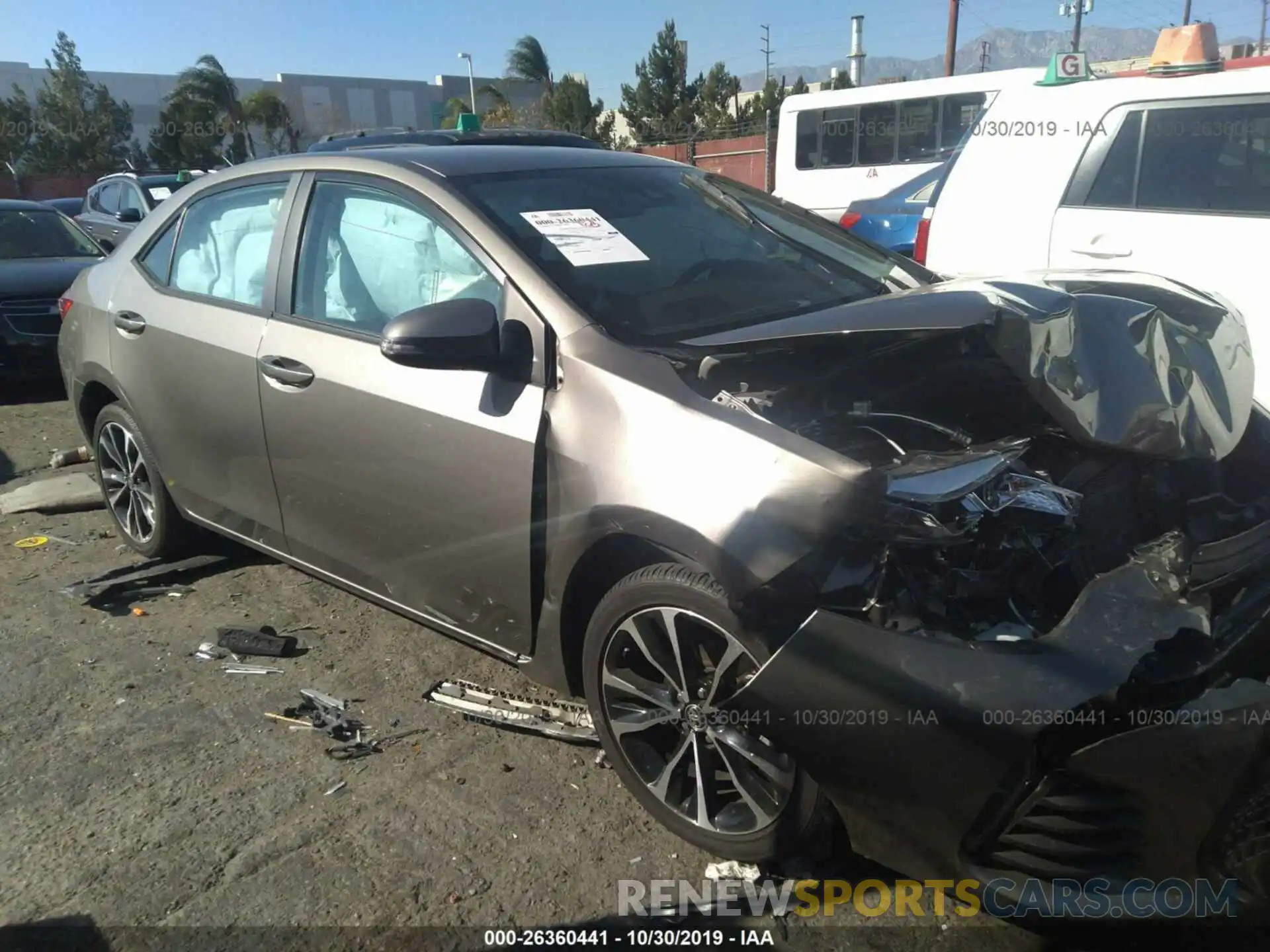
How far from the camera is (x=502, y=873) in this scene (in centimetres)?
253

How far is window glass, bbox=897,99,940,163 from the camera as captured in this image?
14.9 m

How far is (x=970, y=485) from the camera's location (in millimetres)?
2246

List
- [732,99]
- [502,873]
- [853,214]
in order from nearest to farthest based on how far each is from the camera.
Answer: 1. [502,873]
2. [853,214]
3. [732,99]

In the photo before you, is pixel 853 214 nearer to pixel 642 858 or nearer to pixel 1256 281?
pixel 1256 281

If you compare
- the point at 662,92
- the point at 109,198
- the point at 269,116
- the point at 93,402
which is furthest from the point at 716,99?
the point at 93,402

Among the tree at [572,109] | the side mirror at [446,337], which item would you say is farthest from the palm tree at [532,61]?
the side mirror at [446,337]

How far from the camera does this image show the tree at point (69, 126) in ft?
120

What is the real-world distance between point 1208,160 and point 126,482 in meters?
5.62

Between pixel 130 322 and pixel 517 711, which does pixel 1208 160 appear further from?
pixel 130 322

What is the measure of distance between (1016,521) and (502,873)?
5.10ft

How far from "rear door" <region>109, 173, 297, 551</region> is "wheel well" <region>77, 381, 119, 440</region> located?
0.33m

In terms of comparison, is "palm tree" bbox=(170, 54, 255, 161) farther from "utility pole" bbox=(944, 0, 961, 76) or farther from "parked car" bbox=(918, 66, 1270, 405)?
"parked car" bbox=(918, 66, 1270, 405)

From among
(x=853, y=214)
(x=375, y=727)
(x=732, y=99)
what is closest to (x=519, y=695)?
(x=375, y=727)

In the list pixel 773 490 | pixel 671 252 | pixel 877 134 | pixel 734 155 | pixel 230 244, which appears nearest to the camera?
pixel 773 490
